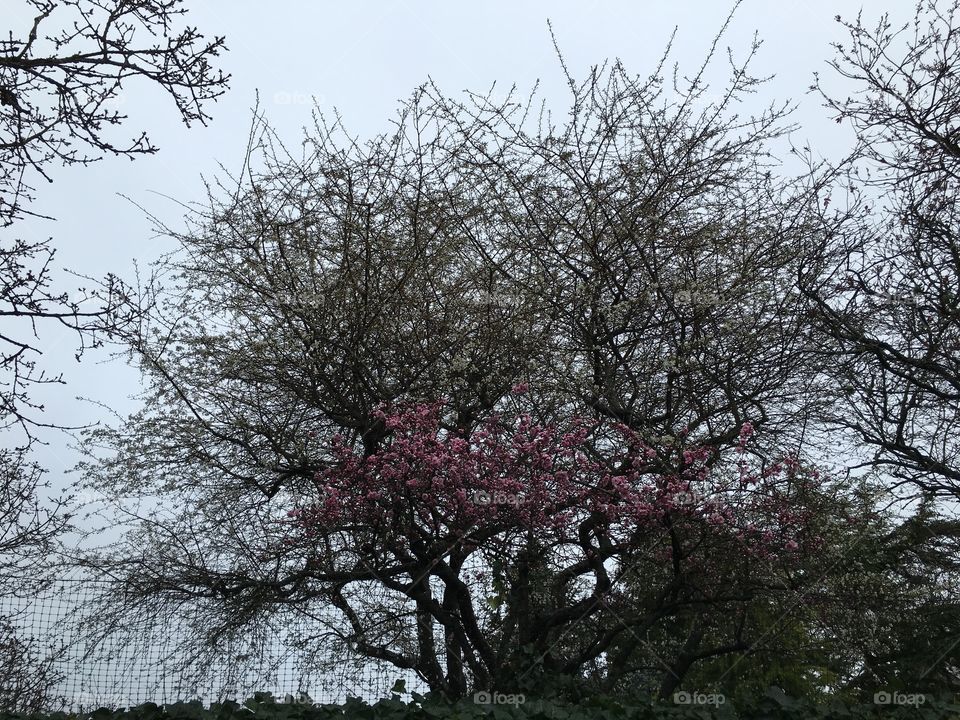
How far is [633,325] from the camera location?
32.9ft

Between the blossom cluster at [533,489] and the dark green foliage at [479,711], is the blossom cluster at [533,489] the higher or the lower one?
the higher one

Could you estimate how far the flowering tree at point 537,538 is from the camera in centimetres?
799

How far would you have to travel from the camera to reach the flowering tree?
799 cm

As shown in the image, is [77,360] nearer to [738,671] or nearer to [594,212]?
[594,212]

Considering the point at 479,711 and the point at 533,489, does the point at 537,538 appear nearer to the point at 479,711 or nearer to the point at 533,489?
the point at 533,489

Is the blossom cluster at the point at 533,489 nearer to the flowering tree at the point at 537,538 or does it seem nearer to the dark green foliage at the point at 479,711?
the flowering tree at the point at 537,538

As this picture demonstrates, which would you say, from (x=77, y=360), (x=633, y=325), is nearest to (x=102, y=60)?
(x=77, y=360)

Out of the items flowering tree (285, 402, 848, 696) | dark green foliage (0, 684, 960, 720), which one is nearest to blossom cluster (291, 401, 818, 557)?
flowering tree (285, 402, 848, 696)

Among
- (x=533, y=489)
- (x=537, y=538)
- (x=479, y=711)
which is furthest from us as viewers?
(x=537, y=538)

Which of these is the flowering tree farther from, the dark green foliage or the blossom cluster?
the dark green foliage

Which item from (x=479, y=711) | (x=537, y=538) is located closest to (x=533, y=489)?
(x=537, y=538)

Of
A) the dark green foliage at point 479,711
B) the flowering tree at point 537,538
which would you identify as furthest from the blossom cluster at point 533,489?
the dark green foliage at point 479,711

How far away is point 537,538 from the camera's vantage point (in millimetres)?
8500

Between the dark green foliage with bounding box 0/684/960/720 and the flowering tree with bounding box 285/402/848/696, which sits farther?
the flowering tree with bounding box 285/402/848/696
